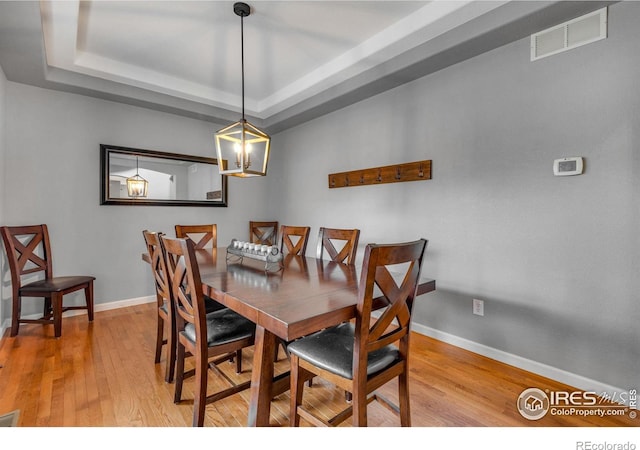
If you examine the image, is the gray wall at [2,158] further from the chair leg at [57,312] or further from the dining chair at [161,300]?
the dining chair at [161,300]

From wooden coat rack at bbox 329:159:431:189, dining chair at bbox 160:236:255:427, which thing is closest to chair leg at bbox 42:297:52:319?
dining chair at bbox 160:236:255:427

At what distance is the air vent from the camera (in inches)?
74.1

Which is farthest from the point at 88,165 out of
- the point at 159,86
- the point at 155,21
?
the point at 155,21

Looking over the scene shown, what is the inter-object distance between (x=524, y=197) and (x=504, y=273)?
0.58 meters

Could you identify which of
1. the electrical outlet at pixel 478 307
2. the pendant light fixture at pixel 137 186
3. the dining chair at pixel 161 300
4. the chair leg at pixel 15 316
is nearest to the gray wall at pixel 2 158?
the chair leg at pixel 15 316

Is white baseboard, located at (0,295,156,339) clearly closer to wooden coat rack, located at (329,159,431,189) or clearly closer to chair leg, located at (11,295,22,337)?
chair leg, located at (11,295,22,337)

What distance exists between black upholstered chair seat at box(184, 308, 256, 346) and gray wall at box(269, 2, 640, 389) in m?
1.79

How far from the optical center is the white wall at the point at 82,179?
299 centimetres

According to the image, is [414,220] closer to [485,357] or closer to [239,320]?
[485,357]

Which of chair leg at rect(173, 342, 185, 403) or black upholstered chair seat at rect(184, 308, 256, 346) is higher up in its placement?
black upholstered chair seat at rect(184, 308, 256, 346)

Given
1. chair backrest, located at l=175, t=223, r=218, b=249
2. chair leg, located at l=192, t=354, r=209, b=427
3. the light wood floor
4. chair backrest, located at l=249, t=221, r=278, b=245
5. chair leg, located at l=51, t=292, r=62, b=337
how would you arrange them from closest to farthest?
chair leg, located at l=192, t=354, r=209, b=427, the light wood floor, chair leg, located at l=51, t=292, r=62, b=337, chair backrest, located at l=175, t=223, r=218, b=249, chair backrest, located at l=249, t=221, r=278, b=245

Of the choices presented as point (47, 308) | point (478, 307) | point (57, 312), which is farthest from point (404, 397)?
point (47, 308)

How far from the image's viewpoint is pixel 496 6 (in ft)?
6.71

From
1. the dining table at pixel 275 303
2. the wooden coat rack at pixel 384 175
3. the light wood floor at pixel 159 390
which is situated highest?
the wooden coat rack at pixel 384 175
